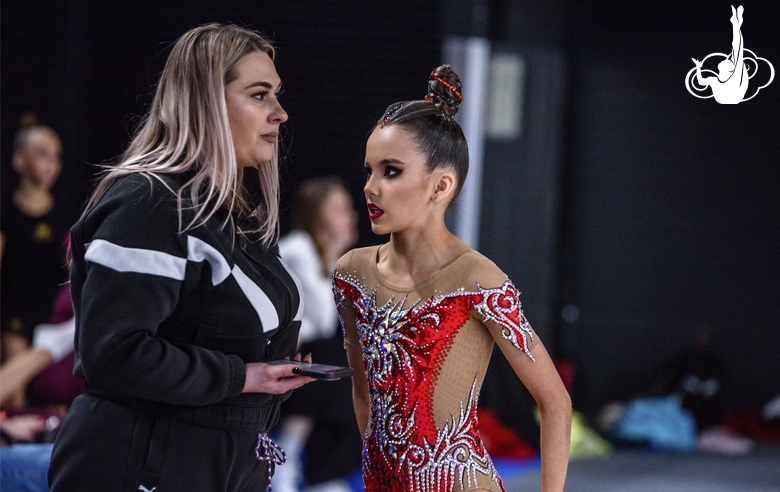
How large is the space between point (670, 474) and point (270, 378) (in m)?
3.88

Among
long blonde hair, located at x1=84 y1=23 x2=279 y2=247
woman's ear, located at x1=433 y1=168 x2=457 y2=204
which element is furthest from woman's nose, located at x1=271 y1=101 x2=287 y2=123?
woman's ear, located at x1=433 y1=168 x2=457 y2=204

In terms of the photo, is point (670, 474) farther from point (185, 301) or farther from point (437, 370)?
point (185, 301)

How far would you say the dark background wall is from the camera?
5.23m

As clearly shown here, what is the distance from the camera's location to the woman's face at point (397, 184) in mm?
1585

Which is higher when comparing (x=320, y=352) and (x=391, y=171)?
(x=391, y=171)

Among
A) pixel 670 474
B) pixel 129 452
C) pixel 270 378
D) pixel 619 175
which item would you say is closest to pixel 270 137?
pixel 270 378

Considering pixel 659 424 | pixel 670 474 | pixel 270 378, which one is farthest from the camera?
pixel 659 424

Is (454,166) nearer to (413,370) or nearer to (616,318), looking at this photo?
(413,370)

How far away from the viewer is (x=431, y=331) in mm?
1574

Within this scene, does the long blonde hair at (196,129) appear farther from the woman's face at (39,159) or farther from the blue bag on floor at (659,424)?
the blue bag on floor at (659,424)

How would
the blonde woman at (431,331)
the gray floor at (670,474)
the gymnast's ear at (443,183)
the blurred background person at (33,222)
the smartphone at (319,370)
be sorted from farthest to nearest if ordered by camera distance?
1. the gray floor at (670,474)
2. the blurred background person at (33,222)
3. the gymnast's ear at (443,183)
4. the blonde woman at (431,331)
5. the smartphone at (319,370)

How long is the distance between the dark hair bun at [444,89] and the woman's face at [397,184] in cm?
13

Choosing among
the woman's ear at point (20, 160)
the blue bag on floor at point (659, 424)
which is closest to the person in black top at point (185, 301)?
the woman's ear at point (20, 160)

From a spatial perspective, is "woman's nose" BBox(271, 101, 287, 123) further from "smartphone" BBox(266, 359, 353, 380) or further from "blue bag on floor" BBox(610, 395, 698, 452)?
"blue bag on floor" BBox(610, 395, 698, 452)
